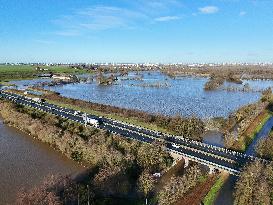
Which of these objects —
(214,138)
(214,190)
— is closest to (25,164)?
(214,190)

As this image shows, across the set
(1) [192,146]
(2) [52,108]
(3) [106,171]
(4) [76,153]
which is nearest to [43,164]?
(4) [76,153]

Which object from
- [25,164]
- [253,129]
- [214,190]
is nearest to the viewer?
[214,190]

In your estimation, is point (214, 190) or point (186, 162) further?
point (186, 162)

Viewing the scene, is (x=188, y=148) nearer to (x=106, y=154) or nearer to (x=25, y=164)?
(x=106, y=154)

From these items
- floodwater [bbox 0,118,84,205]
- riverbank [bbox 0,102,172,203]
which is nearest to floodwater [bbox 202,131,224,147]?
riverbank [bbox 0,102,172,203]

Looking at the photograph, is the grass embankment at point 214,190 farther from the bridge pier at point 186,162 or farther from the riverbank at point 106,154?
the riverbank at point 106,154

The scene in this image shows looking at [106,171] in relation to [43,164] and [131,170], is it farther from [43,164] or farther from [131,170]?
[43,164]

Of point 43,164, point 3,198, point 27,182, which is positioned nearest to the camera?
point 3,198
